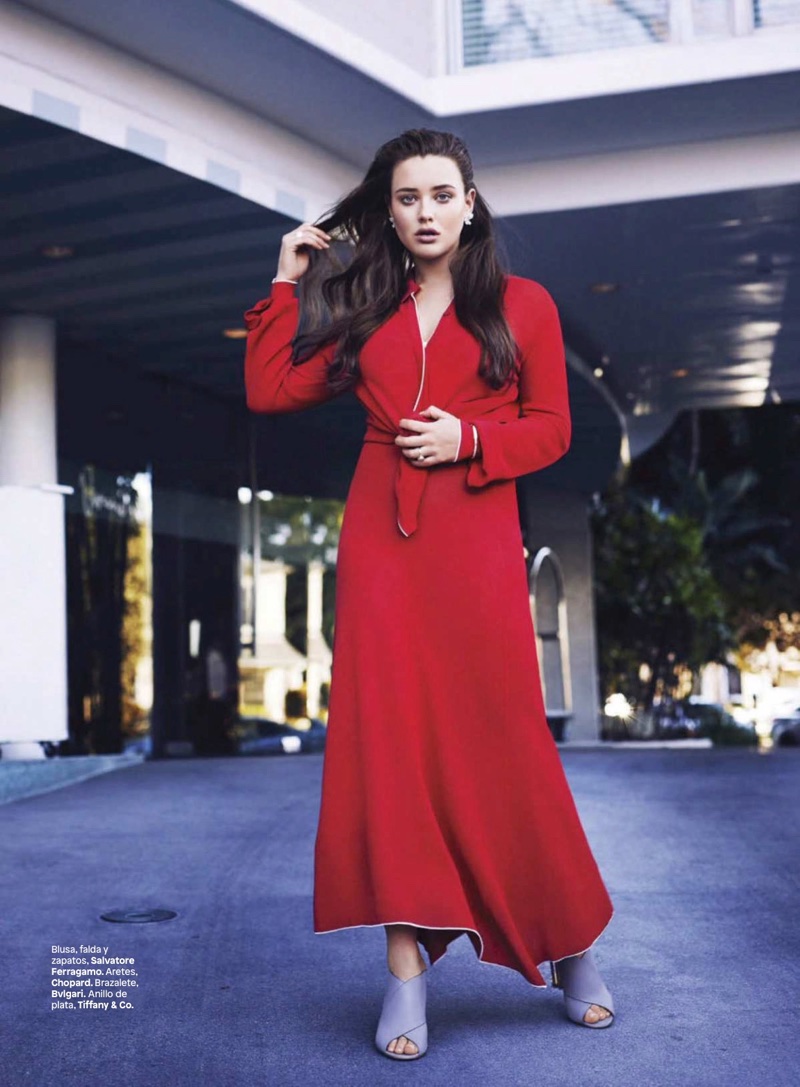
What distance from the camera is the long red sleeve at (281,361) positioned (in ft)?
9.02

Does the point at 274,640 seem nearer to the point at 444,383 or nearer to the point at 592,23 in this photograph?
the point at 592,23

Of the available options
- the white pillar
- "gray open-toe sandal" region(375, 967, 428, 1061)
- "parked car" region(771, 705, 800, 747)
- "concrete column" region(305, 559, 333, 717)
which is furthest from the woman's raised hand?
"parked car" region(771, 705, 800, 747)

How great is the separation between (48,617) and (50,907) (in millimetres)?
4672

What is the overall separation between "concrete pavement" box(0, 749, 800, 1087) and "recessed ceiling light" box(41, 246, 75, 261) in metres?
3.49

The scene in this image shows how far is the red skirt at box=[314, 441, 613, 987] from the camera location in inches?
99.1

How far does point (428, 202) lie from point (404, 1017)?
5.10ft

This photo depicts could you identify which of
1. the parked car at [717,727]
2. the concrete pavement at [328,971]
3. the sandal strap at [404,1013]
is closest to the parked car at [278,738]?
the concrete pavement at [328,971]

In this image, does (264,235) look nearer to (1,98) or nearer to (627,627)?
(1,98)

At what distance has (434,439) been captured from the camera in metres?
2.53

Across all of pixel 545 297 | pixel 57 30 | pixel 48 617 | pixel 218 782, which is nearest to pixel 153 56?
pixel 57 30

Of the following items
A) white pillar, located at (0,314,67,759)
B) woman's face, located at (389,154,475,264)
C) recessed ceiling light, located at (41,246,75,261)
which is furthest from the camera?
white pillar, located at (0,314,67,759)

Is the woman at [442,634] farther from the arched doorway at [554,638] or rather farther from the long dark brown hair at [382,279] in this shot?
the arched doorway at [554,638]

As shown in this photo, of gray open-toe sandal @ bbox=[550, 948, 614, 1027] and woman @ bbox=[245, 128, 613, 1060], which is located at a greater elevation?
woman @ bbox=[245, 128, 613, 1060]

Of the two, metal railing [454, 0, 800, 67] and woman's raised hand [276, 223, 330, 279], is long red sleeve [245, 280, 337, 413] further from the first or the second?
→ metal railing [454, 0, 800, 67]
